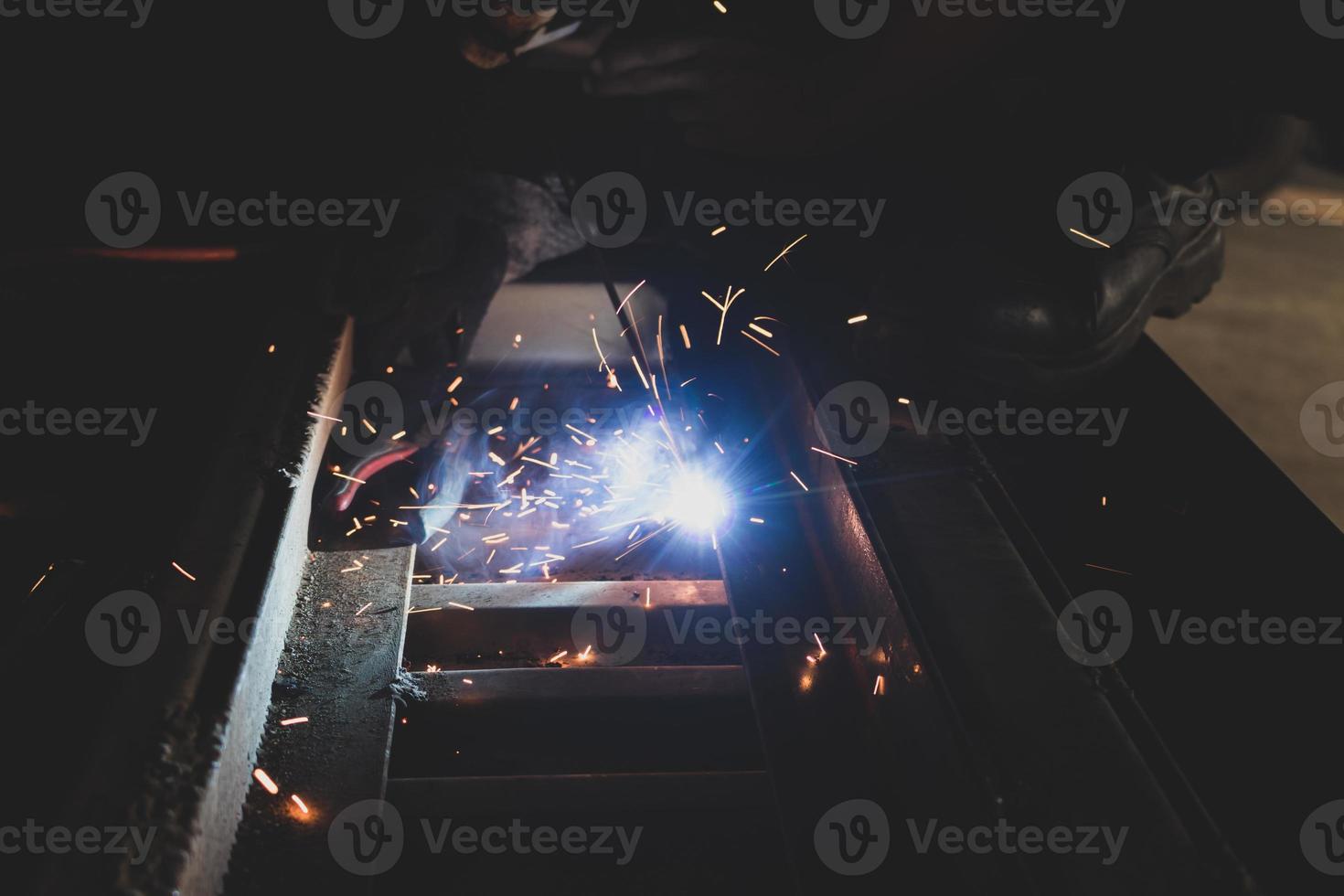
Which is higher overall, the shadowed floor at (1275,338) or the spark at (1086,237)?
the shadowed floor at (1275,338)

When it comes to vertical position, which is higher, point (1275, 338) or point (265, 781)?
point (1275, 338)

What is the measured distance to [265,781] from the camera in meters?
1.34

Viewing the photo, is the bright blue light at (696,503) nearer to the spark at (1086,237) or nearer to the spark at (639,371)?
the spark at (639,371)

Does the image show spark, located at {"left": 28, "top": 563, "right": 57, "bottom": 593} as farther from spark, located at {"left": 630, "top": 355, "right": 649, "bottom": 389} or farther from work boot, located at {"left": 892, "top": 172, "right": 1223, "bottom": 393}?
work boot, located at {"left": 892, "top": 172, "right": 1223, "bottom": 393}

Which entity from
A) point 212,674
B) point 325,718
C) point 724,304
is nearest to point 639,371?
point 724,304

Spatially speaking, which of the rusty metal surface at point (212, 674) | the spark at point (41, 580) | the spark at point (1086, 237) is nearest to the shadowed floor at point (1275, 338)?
the spark at point (1086, 237)

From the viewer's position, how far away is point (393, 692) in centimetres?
148

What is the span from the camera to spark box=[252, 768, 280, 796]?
4.37 ft

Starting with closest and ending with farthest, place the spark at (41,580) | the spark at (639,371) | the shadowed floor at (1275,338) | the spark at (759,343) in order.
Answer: the spark at (41,580) < the spark at (759,343) < the spark at (639,371) < the shadowed floor at (1275,338)

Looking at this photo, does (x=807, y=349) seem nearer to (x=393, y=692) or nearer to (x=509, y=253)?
(x=509, y=253)

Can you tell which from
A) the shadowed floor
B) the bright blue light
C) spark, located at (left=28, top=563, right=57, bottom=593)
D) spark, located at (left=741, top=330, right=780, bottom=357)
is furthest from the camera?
the shadowed floor

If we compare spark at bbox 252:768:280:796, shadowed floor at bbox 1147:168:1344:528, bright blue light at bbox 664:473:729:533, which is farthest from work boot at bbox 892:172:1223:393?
spark at bbox 252:768:280:796

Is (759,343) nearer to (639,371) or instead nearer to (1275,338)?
(639,371)

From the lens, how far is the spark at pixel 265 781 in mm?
1332
